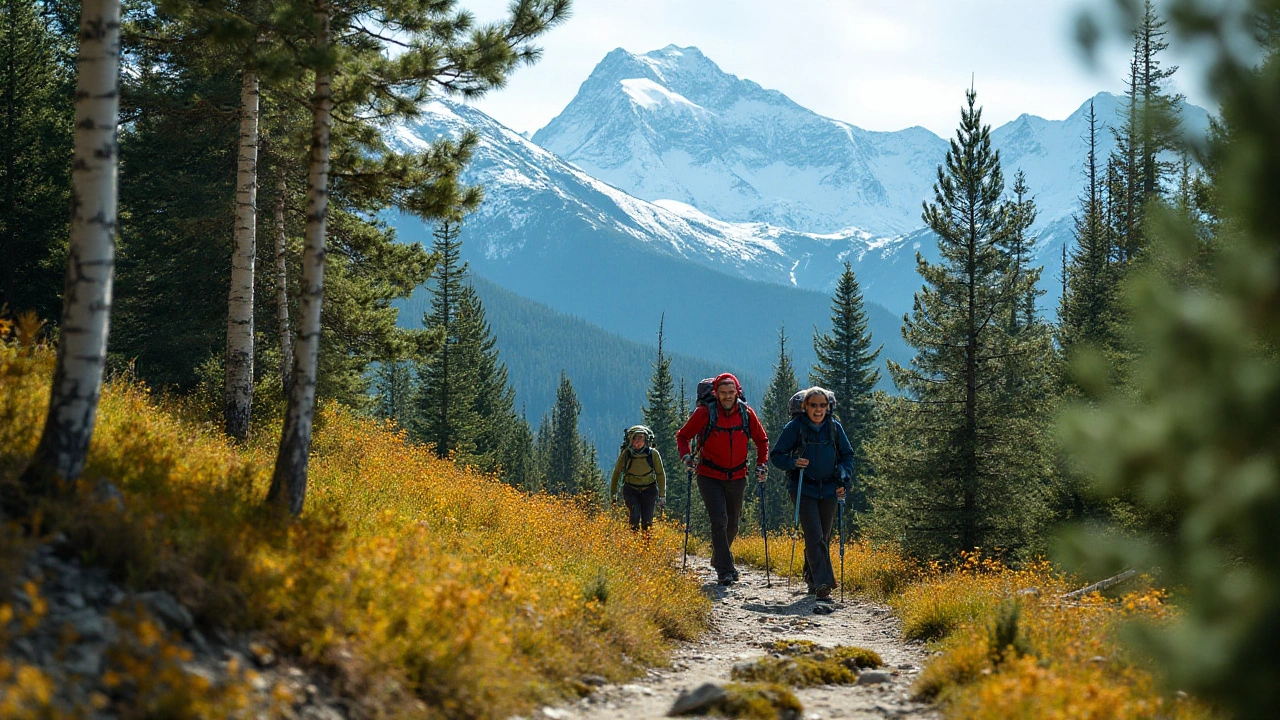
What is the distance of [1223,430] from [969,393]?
14.1 meters

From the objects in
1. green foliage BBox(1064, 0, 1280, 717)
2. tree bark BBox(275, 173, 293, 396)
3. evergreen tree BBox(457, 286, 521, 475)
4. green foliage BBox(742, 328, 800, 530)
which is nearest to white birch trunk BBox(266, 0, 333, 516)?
green foliage BBox(1064, 0, 1280, 717)

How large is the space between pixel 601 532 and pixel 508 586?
14.8 feet

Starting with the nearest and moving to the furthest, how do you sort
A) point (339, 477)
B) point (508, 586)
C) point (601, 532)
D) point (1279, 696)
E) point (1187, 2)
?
1. point (1279, 696)
2. point (1187, 2)
3. point (508, 586)
4. point (339, 477)
5. point (601, 532)

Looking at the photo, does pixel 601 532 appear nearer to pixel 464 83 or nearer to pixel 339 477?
pixel 339 477

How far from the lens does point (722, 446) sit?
478 inches

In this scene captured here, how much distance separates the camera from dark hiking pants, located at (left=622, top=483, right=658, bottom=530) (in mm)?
14328

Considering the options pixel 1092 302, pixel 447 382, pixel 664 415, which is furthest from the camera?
pixel 664 415

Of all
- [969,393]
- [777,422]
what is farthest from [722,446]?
[777,422]

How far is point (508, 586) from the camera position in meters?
7.33

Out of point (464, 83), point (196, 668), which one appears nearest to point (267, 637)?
point (196, 668)

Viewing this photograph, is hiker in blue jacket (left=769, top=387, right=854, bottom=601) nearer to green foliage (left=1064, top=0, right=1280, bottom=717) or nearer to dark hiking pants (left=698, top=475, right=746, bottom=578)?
dark hiking pants (left=698, top=475, right=746, bottom=578)

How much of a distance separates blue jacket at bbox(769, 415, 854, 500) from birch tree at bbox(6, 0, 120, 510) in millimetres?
8060

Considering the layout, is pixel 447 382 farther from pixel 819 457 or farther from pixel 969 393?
pixel 819 457

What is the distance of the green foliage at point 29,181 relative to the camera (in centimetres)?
1956
